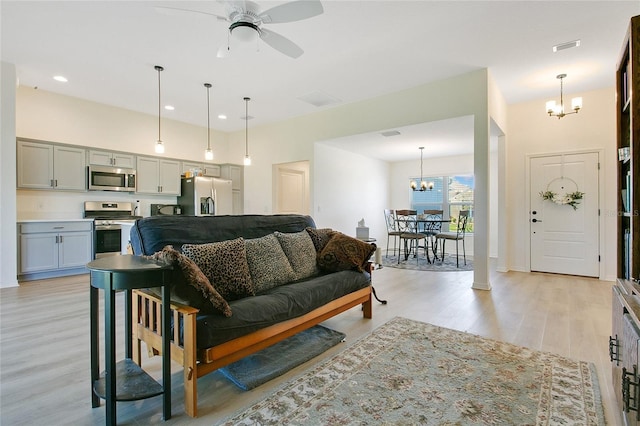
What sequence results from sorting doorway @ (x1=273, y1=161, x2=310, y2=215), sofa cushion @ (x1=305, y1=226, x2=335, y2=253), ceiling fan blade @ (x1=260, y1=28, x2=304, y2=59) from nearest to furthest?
ceiling fan blade @ (x1=260, y1=28, x2=304, y2=59), sofa cushion @ (x1=305, y1=226, x2=335, y2=253), doorway @ (x1=273, y1=161, x2=310, y2=215)

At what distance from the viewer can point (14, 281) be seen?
13.4 feet

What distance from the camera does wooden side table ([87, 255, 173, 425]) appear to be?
142 centimetres

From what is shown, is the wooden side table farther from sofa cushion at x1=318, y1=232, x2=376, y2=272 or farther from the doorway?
the doorway

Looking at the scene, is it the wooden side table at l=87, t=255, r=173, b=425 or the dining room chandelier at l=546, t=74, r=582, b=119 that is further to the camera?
the dining room chandelier at l=546, t=74, r=582, b=119

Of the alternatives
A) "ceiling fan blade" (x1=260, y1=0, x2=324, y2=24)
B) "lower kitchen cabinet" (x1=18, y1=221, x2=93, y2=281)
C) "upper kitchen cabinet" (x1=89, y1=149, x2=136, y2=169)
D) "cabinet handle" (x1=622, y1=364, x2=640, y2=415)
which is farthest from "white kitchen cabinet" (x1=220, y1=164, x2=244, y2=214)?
"cabinet handle" (x1=622, y1=364, x2=640, y2=415)

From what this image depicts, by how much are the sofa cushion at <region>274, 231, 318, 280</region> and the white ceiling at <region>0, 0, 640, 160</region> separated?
1.82 m

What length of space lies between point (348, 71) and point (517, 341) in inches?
144

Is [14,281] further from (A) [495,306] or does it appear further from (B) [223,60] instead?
(A) [495,306]

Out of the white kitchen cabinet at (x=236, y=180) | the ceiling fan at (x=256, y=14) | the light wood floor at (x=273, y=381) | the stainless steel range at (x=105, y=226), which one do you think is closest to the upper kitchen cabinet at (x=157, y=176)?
the stainless steel range at (x=105, y=226)

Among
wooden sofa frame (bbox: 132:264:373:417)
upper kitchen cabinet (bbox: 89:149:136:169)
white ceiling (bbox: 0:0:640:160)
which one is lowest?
wooden sofa frame (bbox: 132:264:373:417)

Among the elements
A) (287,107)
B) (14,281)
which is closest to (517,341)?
(287,107)

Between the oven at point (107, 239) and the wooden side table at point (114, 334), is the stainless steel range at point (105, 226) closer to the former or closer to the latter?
the oven at point (107, 239)

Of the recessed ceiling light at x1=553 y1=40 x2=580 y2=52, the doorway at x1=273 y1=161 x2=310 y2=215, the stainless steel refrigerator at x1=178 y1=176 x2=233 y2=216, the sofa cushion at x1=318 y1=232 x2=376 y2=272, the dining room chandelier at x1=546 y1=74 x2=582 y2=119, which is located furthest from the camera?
the doorway at x1=273 y1=161 x2=310 y2=215

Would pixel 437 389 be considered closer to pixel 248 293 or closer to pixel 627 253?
pixel 248 293
